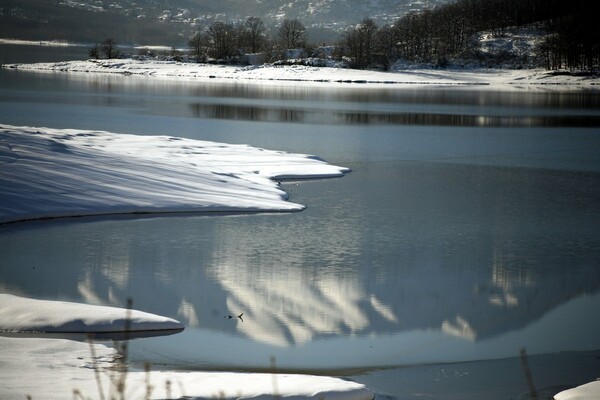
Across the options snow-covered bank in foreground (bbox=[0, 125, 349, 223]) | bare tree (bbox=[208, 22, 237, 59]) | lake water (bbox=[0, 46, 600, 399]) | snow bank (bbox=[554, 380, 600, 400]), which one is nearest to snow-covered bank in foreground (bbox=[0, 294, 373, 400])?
lake water (bbox=[0, 46, 600, 399])

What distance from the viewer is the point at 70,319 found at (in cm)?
890

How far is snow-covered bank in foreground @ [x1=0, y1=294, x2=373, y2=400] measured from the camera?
22.3ft

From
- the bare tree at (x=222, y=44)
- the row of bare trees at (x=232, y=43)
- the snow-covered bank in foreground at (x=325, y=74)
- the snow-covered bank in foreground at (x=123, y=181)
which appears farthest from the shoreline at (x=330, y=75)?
the snow-covered bank in foreground at (x=123, y=181)

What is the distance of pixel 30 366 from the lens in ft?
24.2

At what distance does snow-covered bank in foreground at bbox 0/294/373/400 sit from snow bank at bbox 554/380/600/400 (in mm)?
1548

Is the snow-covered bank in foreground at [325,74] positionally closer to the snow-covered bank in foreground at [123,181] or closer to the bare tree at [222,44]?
the bare tree at [222,44]

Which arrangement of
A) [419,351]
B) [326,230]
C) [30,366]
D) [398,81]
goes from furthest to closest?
[398,81], [326,230], [419,351], [30,366]

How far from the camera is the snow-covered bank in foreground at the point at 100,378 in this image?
6.81m

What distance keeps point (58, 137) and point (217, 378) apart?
15478mm

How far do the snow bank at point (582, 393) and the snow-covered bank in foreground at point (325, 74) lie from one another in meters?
67.8

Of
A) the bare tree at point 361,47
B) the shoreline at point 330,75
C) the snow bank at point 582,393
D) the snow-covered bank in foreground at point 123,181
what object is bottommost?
the snow bank at point 582,393

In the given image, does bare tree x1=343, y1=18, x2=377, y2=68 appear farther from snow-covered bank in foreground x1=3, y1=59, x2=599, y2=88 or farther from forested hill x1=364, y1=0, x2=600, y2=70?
snow-covered bank in foreground x1=3, y1=59, x2=599, y2=88

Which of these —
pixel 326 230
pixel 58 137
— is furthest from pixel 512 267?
pixel 58 137

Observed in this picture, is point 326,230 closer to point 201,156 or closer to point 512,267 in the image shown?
point 512,267
